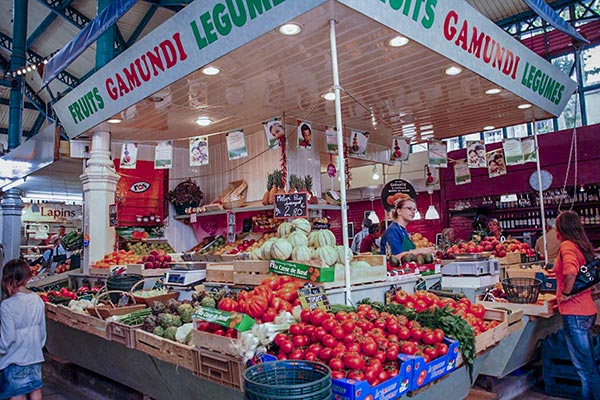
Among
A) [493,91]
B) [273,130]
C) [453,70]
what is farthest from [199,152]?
[493,91]

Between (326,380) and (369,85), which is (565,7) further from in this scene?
(326,380)

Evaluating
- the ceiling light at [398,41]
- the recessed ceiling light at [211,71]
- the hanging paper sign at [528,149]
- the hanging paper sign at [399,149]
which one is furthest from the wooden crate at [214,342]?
the hanging paper sign at [528,149]

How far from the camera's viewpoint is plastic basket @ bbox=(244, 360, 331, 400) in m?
1.98

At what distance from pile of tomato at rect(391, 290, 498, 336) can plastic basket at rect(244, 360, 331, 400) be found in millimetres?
1478

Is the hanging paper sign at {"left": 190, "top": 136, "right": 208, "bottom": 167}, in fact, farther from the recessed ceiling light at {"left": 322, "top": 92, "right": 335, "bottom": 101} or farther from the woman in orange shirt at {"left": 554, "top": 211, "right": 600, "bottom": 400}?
the woman in orange shirt at {"left": 554, "top": 211, "right": 600, "bottom": 400}

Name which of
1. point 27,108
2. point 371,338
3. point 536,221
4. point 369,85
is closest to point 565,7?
point 536,221

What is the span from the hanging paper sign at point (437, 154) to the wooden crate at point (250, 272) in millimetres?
4989

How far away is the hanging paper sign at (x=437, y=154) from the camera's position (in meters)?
8.05

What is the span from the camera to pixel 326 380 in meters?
2.08

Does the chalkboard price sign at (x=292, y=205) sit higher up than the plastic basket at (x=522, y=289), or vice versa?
the chalkboard price sign at (x=292, y=205)

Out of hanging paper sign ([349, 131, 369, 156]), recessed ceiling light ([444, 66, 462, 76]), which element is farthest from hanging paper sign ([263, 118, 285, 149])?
recessed ceiling light ([444, 66, 462, 76])

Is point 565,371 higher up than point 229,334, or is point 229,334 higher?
point 229,334

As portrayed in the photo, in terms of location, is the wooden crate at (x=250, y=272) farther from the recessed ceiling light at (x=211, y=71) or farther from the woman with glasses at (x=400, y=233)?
the recessed ceiling light at (x=211, y=71)

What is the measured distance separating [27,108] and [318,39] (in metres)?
23.8
